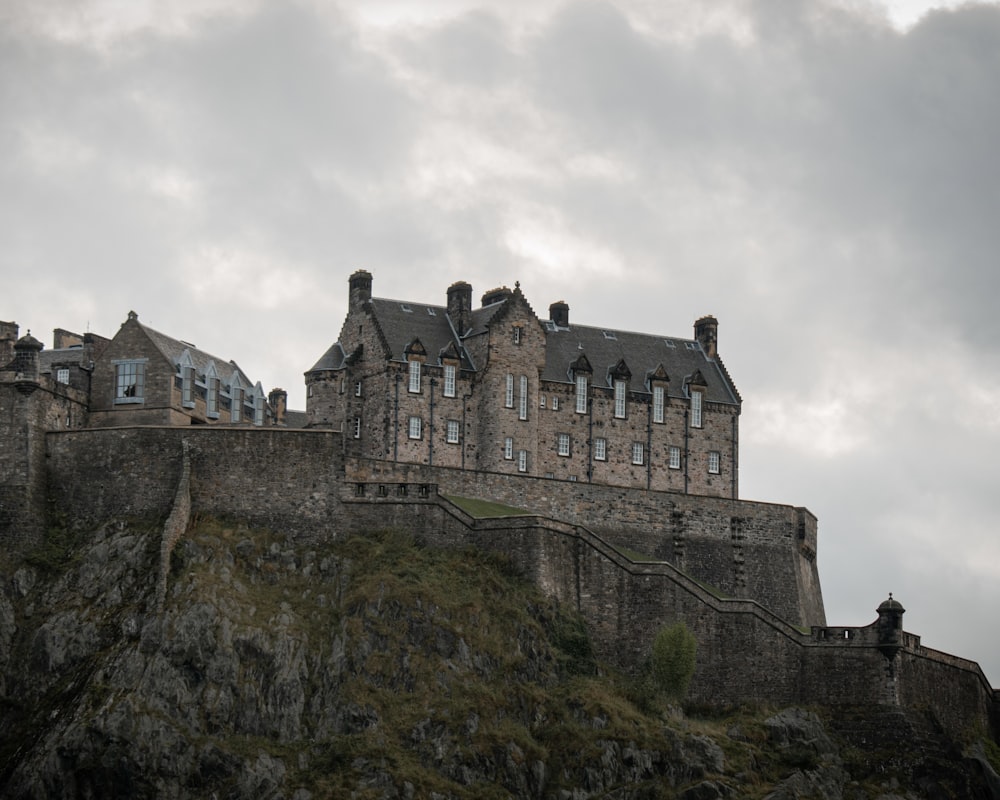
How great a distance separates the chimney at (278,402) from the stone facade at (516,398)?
1009cm

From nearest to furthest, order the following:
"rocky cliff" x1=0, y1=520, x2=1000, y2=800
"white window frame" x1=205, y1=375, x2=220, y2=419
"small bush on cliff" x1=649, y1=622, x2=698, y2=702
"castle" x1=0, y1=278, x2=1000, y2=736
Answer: "rocky cliff" x1=0, y1=520, x2=1000, y2=800
"small bush on cliff" x1=649, y1=622, x2=698, y2=702
"castle" x1=0, y1=278, x2=1000, y2=736
"white window frame" x1=205, y1=375, x2=220, y2=419

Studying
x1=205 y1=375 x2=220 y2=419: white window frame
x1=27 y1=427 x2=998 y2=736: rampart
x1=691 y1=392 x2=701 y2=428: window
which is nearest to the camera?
x1=27 y1=427 x2=998 y2=736: rampart

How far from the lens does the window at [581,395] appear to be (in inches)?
4313

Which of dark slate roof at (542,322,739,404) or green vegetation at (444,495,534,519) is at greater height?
dark slate roof at (542,322,739,404)

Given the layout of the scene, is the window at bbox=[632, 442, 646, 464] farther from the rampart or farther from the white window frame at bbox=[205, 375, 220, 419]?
the white window frame at bbox=[205, 375, 220, 419]

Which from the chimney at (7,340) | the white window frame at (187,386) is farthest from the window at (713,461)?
the chimney at (7,340)

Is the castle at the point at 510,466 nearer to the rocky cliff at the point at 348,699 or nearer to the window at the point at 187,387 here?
the window at the point at 187,387

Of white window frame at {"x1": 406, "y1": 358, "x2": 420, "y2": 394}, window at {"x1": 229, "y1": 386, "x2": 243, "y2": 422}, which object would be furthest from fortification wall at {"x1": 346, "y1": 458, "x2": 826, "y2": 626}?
window at {"x1": 229, "y1": 386, "x2": 243, "y2": 422}

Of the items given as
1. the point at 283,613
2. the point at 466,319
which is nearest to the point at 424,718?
the point at 283,613

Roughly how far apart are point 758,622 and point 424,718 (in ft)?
57.4

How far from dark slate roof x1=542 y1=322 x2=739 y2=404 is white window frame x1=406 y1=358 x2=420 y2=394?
23.7 ft

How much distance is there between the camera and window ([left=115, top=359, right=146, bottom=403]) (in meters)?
101

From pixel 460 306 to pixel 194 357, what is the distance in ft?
45.4

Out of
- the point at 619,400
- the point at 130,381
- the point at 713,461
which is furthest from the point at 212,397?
the point at 713,461
